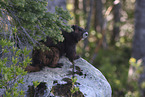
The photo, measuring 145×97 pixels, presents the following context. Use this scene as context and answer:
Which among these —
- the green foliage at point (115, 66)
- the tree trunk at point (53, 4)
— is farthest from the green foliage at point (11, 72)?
the green foliage at point (115, 66)

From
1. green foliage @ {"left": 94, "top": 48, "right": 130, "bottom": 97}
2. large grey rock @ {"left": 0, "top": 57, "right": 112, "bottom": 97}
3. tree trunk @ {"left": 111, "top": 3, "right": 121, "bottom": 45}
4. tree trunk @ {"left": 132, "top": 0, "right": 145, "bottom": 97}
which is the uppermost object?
tree trunk @ {"left": 111, "top": 3, "right": 121, "bottom": 45}

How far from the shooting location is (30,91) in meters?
3.20

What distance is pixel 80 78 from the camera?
3637 millimetres

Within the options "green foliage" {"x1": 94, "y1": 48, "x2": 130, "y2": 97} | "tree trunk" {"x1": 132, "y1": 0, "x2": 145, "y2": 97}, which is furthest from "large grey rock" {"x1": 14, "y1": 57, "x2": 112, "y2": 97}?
"tree trunk" {"x1": 132, "y1": 0, "x2": 145, "y2": 97}

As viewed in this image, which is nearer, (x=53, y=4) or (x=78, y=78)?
(x=78, y=78)

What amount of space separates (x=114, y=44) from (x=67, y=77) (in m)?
10.4

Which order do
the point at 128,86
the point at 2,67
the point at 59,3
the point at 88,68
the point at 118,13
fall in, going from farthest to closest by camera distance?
the point at 118,13 → the point at 128,86 → the point at 59,3 → the point at 88,68 → the point at 2,67

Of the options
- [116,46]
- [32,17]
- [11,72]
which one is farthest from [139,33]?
[11,72]

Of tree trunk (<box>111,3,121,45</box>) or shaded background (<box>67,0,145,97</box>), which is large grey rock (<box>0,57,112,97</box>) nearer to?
shaded background (<box>67,0,145,97</box>)

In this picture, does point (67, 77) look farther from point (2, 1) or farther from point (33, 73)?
point (2, 1)

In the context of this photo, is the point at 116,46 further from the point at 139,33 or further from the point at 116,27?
the point at 139,33

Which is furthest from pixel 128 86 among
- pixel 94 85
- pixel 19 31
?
pixel 19 31

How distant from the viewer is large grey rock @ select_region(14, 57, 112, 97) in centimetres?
333

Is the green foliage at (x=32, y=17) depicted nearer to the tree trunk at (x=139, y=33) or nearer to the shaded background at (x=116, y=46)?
the shaded background at (x=116, y=46)
